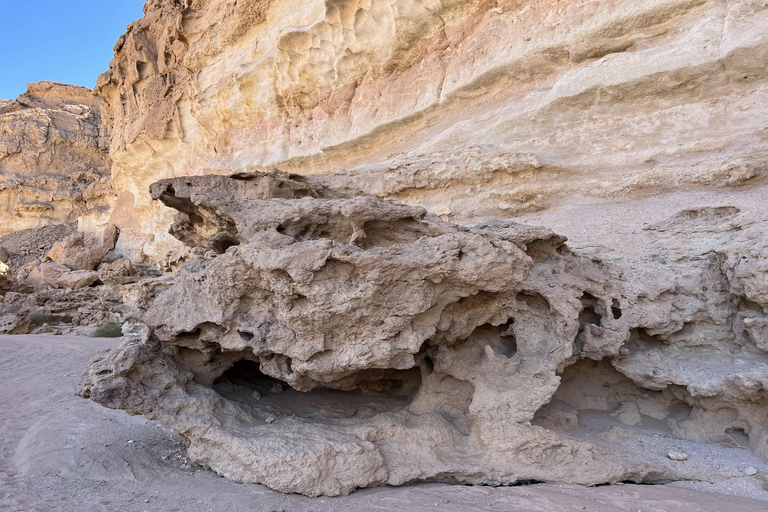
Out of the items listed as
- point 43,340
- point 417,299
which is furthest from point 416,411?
point 43,340

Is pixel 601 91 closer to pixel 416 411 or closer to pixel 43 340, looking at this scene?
pixel 416 411

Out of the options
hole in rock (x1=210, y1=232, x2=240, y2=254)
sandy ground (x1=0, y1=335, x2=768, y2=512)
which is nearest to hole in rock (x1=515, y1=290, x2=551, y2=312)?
sandy ground (x1=0, y1=335, x2=768, y2=512)

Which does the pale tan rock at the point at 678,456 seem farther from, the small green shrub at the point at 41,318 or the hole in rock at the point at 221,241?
the small green shrub at the point at 41,318

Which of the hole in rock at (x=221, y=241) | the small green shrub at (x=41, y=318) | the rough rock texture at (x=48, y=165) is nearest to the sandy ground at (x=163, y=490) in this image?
Answer: the hole in rock at (x=221, y=241)

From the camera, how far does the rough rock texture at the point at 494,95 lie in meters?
5.38

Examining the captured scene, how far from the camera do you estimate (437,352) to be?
11.9 ft

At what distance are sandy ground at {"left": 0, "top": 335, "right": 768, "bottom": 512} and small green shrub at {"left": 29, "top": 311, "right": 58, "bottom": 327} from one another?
9203 mm

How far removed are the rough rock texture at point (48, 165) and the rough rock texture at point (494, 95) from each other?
1586cm

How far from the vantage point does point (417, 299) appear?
9.98 ft

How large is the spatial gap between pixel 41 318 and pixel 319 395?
1137 cm

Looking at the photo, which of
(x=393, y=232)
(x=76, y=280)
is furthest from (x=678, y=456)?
(x=76, y=280)

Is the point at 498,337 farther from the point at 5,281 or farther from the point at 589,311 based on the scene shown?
the point at 5,281

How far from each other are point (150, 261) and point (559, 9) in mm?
16973

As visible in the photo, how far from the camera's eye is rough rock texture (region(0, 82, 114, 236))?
898 inches
